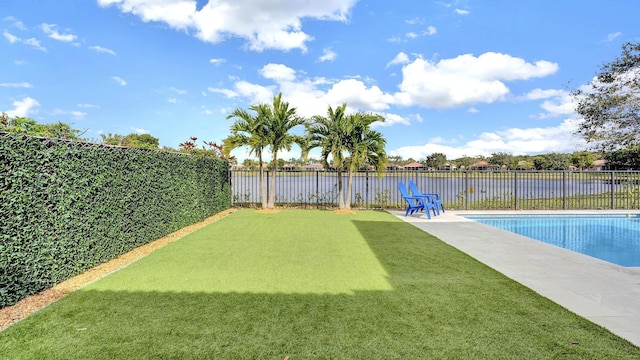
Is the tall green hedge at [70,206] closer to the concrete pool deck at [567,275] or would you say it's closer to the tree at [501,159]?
the concrete pool deck at [567,275]

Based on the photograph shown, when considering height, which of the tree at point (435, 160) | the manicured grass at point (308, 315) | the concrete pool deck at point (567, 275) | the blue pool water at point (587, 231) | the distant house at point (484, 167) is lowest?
the blue pool water at point (587, 231)

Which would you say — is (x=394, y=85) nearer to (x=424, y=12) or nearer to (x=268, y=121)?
(x=424, y=12)

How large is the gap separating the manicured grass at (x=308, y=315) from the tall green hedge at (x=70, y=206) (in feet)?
1.94

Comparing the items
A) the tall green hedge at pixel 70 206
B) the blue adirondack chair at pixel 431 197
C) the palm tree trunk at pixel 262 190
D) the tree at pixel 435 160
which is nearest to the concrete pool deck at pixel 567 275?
the blue adirondack chair at pixel 431 197

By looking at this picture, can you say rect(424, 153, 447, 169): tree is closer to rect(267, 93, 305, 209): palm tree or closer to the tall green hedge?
rect(267, 93, 305, 209): palm tree

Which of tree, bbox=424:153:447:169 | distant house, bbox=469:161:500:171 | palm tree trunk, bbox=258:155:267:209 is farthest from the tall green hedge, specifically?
tree, bbox=424:153:447:169

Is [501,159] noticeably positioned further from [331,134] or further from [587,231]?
[331,134]

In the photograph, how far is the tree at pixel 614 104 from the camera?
1470 centimetres

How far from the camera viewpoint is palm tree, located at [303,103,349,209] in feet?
36.4

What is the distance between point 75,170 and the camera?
4.48 m

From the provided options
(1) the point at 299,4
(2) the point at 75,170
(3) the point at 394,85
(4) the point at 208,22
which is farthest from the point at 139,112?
(3) the point at 394,85

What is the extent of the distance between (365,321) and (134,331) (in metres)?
2.16

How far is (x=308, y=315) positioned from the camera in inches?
123

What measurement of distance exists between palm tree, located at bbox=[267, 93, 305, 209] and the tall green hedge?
15.3ft
